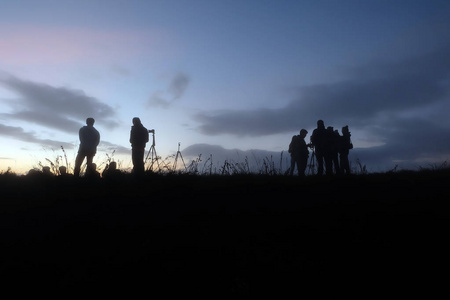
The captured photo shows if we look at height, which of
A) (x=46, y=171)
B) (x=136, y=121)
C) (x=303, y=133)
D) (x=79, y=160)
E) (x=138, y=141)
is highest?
(x=136, y=121)

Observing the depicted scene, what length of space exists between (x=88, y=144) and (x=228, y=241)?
749 centimetres

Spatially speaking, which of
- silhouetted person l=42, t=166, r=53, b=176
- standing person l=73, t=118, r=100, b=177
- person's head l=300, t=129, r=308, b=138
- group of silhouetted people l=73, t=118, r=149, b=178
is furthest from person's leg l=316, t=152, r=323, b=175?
silhouetted person l=42, t=166, r=53, b=176

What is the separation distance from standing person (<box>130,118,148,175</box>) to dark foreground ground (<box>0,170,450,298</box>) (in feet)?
13.3

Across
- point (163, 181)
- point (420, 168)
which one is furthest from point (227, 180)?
point (420, 168)

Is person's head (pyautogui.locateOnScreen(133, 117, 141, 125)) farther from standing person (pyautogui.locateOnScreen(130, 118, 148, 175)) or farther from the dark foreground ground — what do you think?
the dark foreground ground

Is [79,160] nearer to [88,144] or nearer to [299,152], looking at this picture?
[88,144]

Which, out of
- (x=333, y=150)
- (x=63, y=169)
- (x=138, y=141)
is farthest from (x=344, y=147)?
(x=63, y=169)

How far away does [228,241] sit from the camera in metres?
4.39

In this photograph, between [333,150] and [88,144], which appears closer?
[88,144]

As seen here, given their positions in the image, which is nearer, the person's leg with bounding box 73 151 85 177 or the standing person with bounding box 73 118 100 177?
the person's leg with bounding box 73 151 85 177

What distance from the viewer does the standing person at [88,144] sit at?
34.0 ft

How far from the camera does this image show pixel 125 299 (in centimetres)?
335

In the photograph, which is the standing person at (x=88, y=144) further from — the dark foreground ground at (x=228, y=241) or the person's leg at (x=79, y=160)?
the dark foreground ground at (x=228, y=241)

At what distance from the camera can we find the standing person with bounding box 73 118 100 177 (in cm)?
1037
